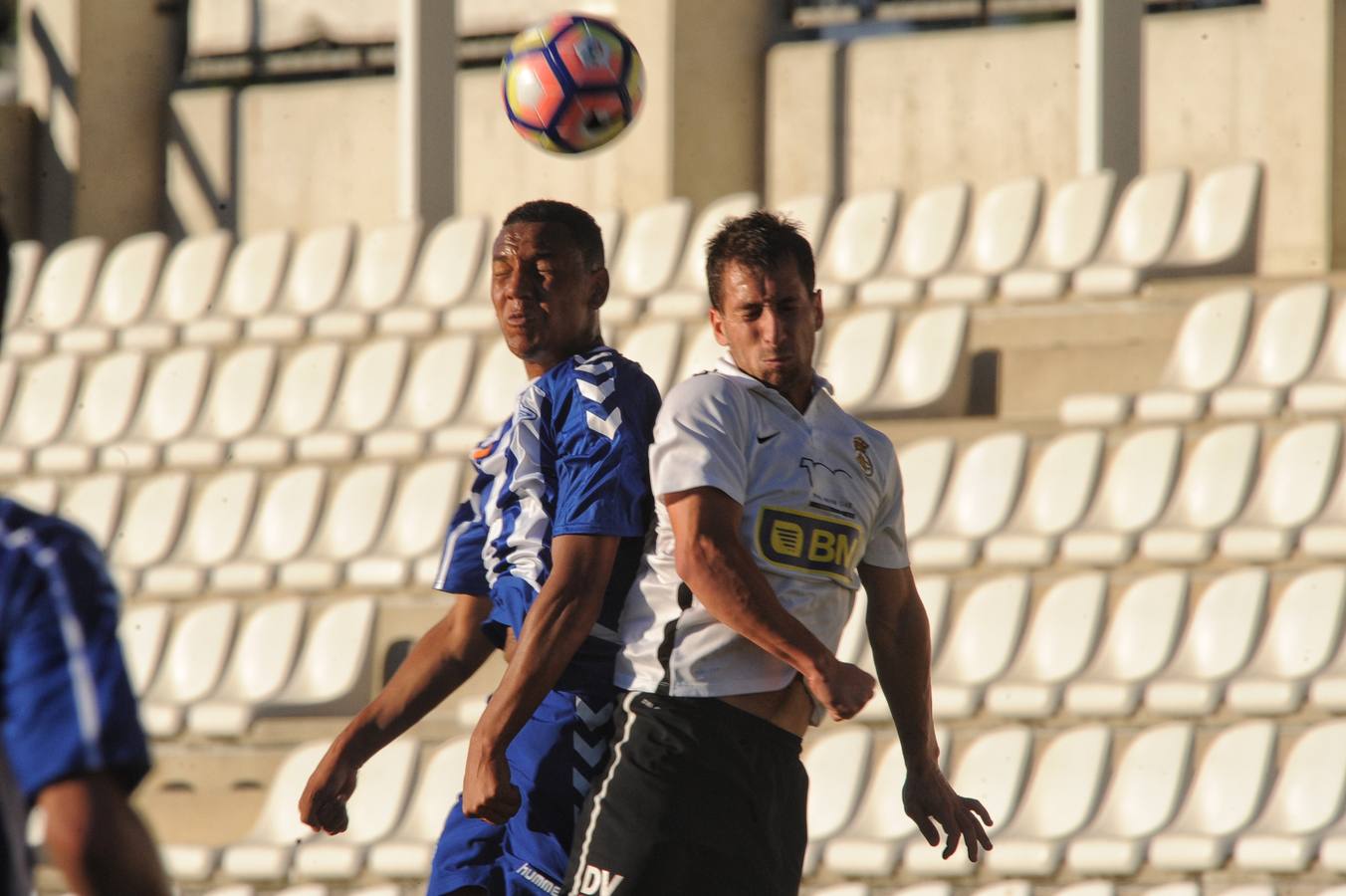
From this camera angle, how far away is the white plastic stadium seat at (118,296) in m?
9.99

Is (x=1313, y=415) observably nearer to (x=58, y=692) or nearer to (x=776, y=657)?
(x=776, y=657)

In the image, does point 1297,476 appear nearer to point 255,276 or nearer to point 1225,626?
point 1225,626

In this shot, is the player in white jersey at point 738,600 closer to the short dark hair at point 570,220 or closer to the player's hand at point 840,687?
the player's hand at point 840,687

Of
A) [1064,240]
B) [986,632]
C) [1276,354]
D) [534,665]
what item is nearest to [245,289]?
[1064,240]

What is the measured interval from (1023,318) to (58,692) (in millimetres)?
6823

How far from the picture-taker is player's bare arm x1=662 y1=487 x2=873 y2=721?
2.73 meters

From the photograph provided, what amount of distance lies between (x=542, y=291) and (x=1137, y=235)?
5.46m

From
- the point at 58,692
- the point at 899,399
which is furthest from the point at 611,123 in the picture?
the point at 58,692

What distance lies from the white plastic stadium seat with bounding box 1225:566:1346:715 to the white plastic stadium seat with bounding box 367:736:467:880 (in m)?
2.44

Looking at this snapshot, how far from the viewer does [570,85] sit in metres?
5.18

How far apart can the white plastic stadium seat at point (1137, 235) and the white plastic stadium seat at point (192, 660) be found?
3510mm

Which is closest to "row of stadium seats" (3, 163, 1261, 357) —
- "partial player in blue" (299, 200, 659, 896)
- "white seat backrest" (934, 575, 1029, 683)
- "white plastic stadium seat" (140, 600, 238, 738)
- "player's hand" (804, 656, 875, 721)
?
"white plastic stadium seat" (140, 600, 238, 738)

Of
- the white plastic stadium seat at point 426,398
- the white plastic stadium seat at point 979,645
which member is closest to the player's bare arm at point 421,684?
the white plastic stadium seat at point 979,645

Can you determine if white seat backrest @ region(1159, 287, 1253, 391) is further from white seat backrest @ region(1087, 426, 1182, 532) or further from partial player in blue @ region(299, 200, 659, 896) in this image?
partial player in blue @ region(299, 200, 659, 896)
